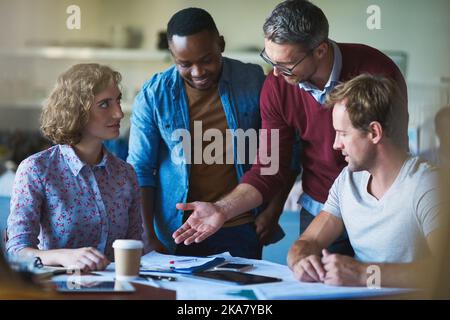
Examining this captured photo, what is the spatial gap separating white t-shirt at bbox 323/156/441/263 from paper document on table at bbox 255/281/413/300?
133 millimetres

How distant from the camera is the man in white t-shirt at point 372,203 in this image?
4.90ft

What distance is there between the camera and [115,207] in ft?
5.91

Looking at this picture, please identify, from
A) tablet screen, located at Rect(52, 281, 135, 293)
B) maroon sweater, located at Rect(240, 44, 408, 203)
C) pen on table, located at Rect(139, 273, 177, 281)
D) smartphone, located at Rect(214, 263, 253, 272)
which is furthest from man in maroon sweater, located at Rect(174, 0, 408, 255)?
tablet screen, located at Rect(52, 281, 135, 293)

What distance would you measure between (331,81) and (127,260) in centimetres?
68

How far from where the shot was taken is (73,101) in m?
1.79

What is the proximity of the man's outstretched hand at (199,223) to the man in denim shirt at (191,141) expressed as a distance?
132mm

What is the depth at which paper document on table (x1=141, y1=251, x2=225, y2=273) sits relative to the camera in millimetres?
1580

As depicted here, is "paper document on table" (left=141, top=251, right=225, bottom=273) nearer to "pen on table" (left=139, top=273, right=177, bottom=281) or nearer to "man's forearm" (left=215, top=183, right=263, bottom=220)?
"pen on table" (left=139, top=273, right=177, bottom=281)

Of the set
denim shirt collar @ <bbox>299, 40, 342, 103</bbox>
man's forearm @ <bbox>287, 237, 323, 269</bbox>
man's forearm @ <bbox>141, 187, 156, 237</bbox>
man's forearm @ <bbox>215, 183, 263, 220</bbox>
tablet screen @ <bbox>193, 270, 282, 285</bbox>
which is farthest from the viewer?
man's forearm @ <bbox>141, 187, 156, 237</bbox>

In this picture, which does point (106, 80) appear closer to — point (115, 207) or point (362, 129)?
point (115, 207)

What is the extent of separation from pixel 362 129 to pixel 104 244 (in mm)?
652

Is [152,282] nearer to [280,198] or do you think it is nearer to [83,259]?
[83,259]
